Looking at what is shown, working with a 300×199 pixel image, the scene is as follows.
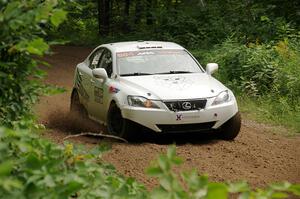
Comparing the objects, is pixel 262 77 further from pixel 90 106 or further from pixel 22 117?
pixel 22 117

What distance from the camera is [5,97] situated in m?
3.95

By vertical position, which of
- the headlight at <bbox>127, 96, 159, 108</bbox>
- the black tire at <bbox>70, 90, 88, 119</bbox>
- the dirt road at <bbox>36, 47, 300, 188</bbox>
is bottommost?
the black tire at <bbox>70, 90, 88, 119</bbox>

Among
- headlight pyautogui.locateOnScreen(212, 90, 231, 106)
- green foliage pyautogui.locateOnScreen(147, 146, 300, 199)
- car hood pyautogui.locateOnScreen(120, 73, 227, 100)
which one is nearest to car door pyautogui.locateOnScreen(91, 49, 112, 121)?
car hood pyautogui.locateOnScreen(120, 73, 227, 100)

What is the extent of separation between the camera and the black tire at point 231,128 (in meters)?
10.0

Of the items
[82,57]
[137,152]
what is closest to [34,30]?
[137,152]

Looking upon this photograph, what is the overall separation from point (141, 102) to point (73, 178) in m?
6.44

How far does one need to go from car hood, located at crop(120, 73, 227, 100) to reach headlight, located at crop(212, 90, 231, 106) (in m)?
0.07

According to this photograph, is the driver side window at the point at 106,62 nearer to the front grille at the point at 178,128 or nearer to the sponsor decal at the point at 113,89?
the sponsor decal at the point at 113,89

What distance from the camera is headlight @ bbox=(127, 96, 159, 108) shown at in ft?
31.1

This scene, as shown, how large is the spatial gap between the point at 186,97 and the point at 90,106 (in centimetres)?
240

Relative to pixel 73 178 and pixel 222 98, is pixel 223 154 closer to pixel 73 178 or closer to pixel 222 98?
pixel 222 98

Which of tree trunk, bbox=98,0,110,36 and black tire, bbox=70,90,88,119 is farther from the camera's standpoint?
tree trunk, bbox=98,0,110,36

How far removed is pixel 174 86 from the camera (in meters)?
9.80

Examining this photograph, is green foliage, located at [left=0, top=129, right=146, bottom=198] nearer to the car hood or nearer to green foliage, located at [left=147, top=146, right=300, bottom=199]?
green foliage, located at [left=147, top=146, right=300, bottom=199]
